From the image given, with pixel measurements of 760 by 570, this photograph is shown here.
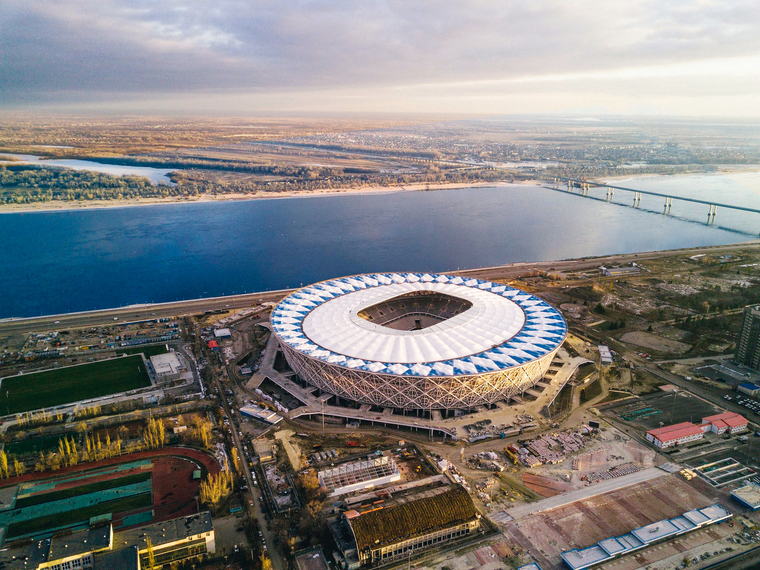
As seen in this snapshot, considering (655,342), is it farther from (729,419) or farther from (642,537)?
(642,537)

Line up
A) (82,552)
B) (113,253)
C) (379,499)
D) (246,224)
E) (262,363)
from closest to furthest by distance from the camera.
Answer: (82,552) < (379,499) < (262,363) < (113,253) < (246,224)

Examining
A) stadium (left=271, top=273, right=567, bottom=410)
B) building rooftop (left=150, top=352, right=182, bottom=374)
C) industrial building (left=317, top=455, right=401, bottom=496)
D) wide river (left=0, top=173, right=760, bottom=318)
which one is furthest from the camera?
wide river (left=0, top=173, right=760, bottom=318)

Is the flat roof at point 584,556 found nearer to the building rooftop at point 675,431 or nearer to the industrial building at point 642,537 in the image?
the industrial building at point 642,537

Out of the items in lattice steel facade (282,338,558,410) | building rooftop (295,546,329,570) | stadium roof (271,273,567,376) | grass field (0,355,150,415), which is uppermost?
stadium roof (271,273,567,376)

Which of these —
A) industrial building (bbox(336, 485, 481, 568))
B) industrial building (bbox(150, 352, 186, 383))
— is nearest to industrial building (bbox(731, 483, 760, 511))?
industrial building (bbox(336, 485, 481, 568))

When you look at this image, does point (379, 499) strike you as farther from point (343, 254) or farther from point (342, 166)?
point (342, 166)

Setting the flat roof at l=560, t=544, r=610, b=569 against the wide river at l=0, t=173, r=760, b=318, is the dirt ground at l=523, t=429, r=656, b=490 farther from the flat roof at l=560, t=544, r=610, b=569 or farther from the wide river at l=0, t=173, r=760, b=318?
the wide river at l=0, t=173, r=760, b=318

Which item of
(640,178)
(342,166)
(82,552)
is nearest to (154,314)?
(82,552)

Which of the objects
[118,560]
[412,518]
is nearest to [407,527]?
[412,518]
